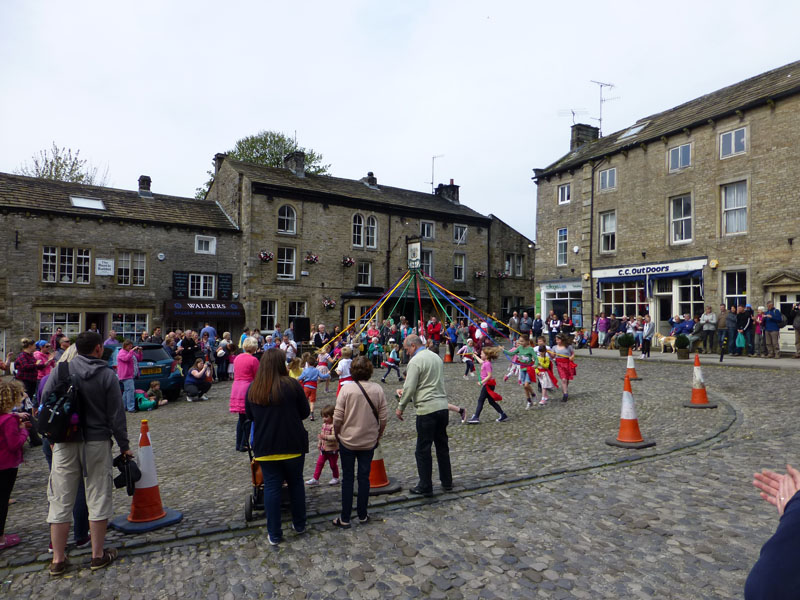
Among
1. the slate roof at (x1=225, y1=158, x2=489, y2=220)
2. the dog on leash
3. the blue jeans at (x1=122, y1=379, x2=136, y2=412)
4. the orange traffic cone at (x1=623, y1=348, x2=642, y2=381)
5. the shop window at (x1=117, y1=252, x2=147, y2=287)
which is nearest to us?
the orange traffic cone at (x1=623, y1=348, x2=642, y2=381)

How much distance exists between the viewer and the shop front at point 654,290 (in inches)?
869

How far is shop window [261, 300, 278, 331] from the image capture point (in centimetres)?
2894

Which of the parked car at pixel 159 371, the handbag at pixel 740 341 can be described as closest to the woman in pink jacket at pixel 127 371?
the parked car at pixel 159 371

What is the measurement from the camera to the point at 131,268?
1016 inches

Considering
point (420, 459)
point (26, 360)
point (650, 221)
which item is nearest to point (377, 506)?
point (420, 459)

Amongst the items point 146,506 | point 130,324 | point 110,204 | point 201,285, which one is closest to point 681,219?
point 201,285

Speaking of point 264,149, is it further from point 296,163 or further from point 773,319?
point 773,319

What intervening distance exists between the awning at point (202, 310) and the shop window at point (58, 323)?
380cm

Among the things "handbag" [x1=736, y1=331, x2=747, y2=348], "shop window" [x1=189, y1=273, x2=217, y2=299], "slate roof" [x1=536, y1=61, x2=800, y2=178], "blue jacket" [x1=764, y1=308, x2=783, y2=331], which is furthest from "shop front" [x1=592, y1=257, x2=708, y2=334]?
"shop window" [x1=189, y1=273, x2=217, y2=299]

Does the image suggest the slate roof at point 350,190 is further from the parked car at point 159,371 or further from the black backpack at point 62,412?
the black backpack at point 62,412

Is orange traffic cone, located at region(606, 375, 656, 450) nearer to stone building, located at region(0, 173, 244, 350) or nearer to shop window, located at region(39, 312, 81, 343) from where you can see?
stone building, located at region(0, 173, 244, 350)

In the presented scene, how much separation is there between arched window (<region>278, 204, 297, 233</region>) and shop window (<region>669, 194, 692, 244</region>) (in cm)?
1892

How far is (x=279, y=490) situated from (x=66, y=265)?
24.2 meters

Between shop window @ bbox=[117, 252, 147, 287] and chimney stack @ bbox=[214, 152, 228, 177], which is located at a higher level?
chimney stack @ bbox=[214, 152, 228, 177]
